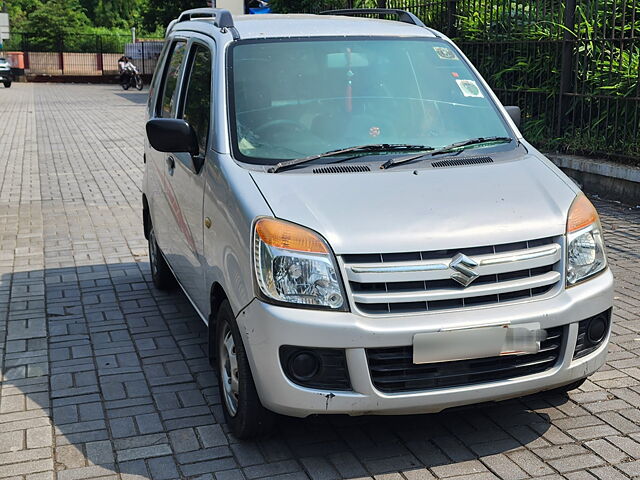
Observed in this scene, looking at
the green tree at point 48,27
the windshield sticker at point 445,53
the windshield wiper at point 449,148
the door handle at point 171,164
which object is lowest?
the door handle at point 171,164

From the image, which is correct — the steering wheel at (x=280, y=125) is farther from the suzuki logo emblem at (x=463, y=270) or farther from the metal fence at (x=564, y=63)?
the metal fence at (x=564, y=63)

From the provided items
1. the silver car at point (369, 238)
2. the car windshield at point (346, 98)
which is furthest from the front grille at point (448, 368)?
the car windshield at point (346, 98)

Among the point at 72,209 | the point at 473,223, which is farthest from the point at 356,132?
the point at 72,209

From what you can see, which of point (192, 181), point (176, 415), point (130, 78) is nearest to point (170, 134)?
point (192, 181)

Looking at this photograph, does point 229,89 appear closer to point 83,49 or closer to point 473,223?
point 473,223

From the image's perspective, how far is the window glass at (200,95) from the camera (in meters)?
4.55

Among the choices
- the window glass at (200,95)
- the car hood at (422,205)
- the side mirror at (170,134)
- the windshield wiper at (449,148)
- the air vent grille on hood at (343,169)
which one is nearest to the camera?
the car hood at (422,205)

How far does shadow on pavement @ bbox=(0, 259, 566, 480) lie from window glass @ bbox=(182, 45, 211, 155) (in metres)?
1.34

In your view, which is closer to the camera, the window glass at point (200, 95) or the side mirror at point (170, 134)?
the side mirror at point (170, 134)

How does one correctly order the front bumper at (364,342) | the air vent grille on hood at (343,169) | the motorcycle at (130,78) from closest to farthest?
the front bumper at (364,342), the air vent grille on hood at (343,169), the motorcycle at (130,78)

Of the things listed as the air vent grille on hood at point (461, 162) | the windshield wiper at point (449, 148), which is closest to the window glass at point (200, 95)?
the windshield wiper at point (449, 148)

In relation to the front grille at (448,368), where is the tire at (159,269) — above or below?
below

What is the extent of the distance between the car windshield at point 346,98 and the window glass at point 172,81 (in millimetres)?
917

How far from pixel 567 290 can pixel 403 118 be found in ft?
4.41
